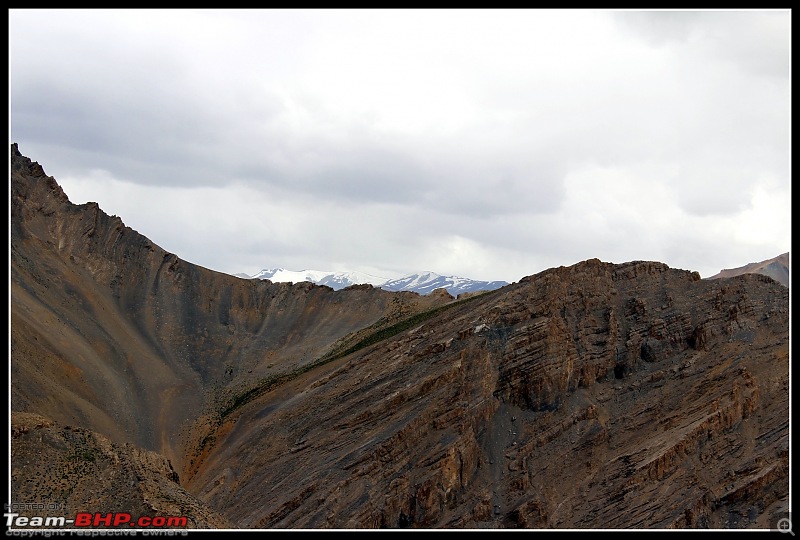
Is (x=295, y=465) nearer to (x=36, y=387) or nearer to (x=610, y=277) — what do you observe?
(x=36, y=387)

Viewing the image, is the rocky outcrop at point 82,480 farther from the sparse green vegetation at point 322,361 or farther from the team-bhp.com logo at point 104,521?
the sparse green vegetation at point 322,361

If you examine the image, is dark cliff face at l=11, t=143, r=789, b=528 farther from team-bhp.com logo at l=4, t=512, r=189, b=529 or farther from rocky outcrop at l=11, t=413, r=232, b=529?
team-bhp.com logo at l=4, t=512, r=189, b=529

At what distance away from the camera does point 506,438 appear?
44.6m

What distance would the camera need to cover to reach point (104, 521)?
94.8ft

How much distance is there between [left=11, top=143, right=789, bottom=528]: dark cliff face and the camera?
39969 mm

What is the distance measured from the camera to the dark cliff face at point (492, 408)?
3997 centimetres

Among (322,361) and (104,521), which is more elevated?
(322,361)

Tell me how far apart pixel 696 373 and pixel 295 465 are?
32.2 metres

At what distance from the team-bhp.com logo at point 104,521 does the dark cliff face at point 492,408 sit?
3.06 meters

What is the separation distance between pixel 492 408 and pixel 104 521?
2780cm

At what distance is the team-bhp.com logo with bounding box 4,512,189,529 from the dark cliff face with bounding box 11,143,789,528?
3.06 meters

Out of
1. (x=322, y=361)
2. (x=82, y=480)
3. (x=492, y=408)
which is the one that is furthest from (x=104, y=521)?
(x=322, y=361)

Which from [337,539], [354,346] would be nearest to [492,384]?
[354,346]

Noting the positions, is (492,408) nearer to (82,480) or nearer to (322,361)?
(322,361)
